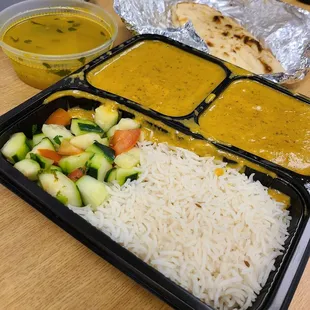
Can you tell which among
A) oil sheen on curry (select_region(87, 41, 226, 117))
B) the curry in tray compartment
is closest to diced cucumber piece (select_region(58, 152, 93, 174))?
oil sheen on curry (select_region(87, 41, 226, 117))

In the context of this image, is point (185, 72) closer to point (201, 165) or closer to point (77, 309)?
point (201, 165)

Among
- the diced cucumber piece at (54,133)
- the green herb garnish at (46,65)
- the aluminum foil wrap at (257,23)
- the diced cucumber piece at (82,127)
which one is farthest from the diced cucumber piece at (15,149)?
the aluminum foil wrap at (257,23)

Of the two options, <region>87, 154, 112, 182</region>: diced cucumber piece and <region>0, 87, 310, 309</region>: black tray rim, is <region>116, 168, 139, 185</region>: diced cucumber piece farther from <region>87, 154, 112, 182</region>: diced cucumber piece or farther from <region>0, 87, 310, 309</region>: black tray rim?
<region>0, 87, 310, 309</region>: black tray rim

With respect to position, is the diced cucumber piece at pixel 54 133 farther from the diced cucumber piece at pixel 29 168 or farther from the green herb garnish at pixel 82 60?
the green herb garnish at pixel 82 60

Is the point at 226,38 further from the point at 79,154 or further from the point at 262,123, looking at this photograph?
the point at 79,154

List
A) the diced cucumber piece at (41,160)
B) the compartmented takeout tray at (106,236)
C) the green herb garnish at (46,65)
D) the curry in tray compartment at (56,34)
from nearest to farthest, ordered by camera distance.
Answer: the compartmented takeout tray at (106,236)
the diced cucumber piece at (41,160)
the green herb garnish at (46,65)
the curry in tray compartment at (56,34)

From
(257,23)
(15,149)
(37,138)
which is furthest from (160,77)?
(257,23)
